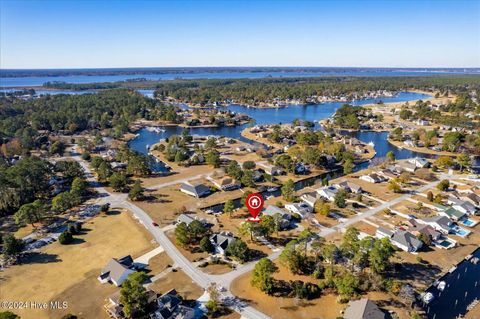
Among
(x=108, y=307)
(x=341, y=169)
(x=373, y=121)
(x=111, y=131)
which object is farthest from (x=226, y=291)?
(x=373, y=121)

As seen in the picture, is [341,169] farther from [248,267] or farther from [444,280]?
[248,267]

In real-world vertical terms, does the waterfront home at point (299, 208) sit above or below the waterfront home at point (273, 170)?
below

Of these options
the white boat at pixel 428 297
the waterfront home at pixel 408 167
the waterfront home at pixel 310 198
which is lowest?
the white boat at pixel 428 297

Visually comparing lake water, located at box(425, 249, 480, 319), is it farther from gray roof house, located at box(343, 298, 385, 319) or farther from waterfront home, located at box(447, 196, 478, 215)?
waterfront home, located at box(447, 196, 478, 215)

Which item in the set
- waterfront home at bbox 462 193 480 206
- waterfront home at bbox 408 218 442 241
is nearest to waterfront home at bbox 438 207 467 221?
waterfront home at bbox 462 193 480 206

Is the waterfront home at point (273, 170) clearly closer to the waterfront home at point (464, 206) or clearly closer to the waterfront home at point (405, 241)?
the waterfront home at point (405, 241)

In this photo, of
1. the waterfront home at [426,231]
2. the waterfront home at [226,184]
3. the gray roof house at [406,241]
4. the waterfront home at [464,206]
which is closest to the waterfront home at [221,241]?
the waterfront home at [226,184]

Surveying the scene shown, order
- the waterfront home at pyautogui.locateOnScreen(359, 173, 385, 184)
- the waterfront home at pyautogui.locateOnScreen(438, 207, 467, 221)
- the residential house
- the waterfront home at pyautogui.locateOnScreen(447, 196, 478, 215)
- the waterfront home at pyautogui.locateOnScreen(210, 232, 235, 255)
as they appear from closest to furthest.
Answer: the residential house, the waterfront home at pyautogui.locateOnScreen(210, 232, 235, 255), the waterfront home at pyautogui.locateOnScreen(438, 207, 467, 221), the waterfront home at pyautogui.locateOnScreen(447, 196, 478, 215), the waterfront home at pyautogui.locateOnScreen(359, 173, 385, 184)
